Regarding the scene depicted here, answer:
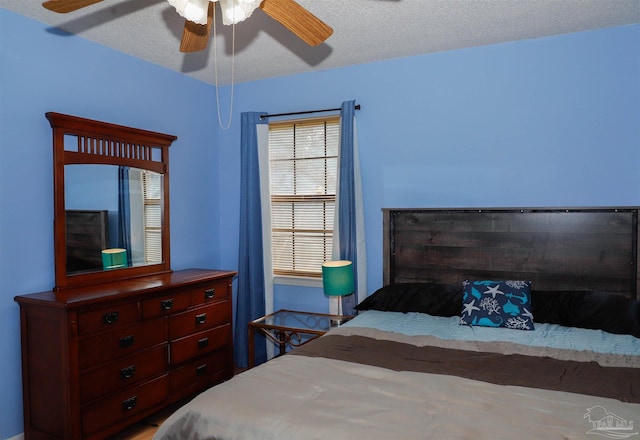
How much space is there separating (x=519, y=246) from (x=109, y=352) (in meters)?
2.76

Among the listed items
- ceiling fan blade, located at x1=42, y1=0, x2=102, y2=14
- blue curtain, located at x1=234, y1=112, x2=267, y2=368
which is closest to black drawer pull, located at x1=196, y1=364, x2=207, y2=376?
blue curtain, located at x1=234, y1=112, x2=267, y2=368

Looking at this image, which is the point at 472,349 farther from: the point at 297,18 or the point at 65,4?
the point at 65,4

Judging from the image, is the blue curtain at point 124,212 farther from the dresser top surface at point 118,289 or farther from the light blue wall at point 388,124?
the light blue wall at point 388,124

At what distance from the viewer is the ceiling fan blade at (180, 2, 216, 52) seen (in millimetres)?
1912

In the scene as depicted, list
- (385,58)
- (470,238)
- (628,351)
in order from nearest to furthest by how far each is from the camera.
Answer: (628,351) → (470,238) → (385,58)

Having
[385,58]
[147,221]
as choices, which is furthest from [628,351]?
[147,221]

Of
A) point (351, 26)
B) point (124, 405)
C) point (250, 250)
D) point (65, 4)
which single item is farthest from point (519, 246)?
point (65, 4)

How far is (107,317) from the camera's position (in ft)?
8.58

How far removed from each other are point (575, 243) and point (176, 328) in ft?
9.10

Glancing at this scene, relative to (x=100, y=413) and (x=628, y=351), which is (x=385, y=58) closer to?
(x=628, y=351)

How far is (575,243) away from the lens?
300cm

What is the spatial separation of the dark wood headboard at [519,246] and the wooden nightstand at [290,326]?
0.59 meters

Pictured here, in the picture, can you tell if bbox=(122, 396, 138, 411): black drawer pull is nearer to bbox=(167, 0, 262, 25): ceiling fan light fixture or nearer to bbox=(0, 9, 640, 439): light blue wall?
bbox=(0, 9, 640, 439): light blue wall

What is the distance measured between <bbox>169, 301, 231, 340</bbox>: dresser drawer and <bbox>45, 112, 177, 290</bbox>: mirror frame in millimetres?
503
